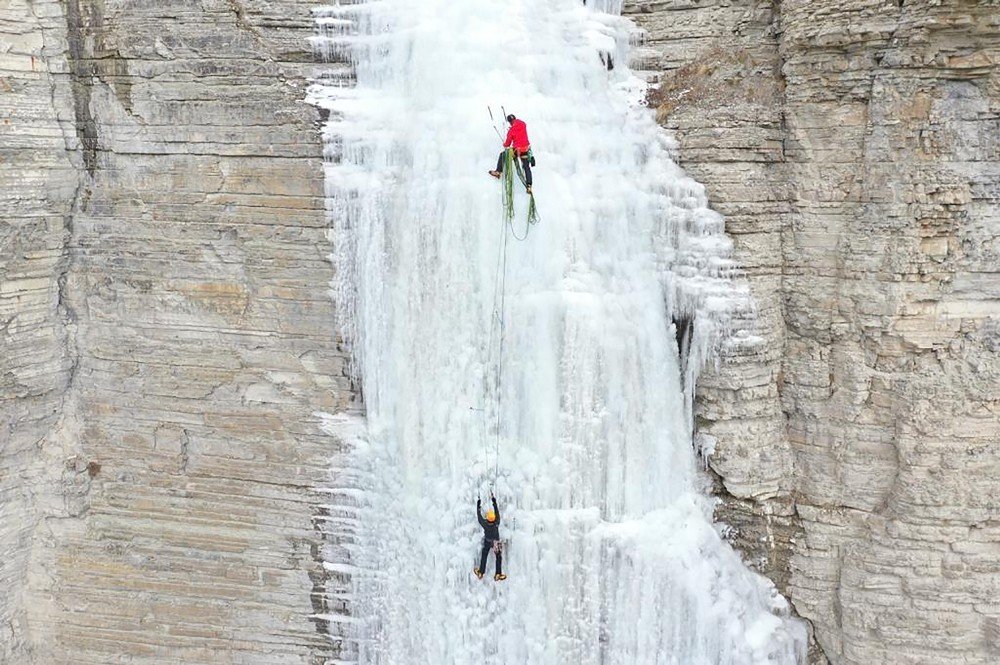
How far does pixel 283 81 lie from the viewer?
7883 millimetres

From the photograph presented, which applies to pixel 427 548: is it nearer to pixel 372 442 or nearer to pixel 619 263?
pixel 372 442

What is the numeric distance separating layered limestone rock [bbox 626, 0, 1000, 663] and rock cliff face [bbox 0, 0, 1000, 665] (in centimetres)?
2

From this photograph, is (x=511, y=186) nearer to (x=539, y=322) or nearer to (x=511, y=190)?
(x=511, y=190)

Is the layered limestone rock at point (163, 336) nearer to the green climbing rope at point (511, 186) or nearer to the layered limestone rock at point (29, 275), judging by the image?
the layered limestone rock at point (29, 275)

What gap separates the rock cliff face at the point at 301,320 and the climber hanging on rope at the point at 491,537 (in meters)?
1.92

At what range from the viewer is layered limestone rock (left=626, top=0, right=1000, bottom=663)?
22.3ft

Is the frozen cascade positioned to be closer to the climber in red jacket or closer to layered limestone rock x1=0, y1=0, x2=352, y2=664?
the climber in red jacket

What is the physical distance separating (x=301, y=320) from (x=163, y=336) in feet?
5.13

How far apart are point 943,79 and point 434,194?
4.64 metres

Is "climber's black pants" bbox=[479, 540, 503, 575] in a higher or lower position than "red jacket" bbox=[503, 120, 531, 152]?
lower

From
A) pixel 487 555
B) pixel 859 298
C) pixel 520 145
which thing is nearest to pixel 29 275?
pixel 520 145

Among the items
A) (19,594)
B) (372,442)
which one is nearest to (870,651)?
(372,442)

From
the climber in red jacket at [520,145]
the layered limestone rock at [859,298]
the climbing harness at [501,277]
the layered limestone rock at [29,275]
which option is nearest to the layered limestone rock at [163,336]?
the layered limestone rock at [29,275]

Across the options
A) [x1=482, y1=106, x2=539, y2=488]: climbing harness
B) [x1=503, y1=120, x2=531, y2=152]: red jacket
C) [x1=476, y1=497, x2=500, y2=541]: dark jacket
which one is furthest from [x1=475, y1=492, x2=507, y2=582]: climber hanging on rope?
[x1=503, y1=120, x2=531, y2=152]: red jacket
